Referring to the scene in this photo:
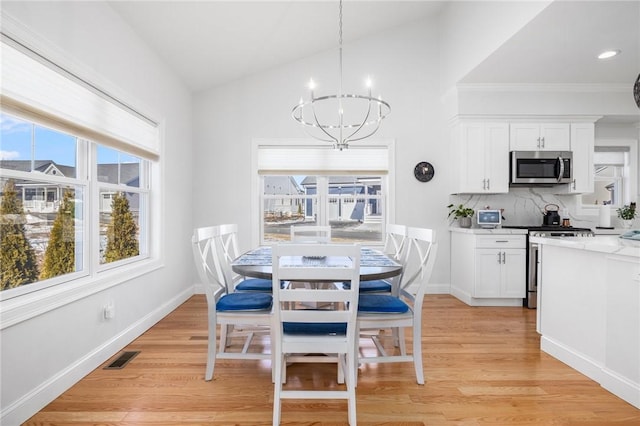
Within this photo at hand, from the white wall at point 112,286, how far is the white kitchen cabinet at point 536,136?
13.4 feet

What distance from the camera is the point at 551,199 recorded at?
14.6 feet

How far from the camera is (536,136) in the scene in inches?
163

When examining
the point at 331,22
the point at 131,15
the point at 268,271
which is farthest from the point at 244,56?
the point at 268,271

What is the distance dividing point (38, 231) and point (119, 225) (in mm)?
917

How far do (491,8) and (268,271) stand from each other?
3.29 metres

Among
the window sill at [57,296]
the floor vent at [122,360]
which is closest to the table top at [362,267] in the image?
the window sill at [57,296]

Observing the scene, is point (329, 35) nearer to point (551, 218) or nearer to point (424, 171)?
point (424, 171)

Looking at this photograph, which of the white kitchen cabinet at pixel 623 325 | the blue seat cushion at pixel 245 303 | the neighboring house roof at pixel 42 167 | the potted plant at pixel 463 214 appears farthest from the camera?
the potted plant at pixel 463 214

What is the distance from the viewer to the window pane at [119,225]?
275 centimetres

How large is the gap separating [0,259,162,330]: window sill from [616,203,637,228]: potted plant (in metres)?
5.65

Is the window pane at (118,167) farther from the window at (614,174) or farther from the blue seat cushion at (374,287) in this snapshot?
the window at (614,174)

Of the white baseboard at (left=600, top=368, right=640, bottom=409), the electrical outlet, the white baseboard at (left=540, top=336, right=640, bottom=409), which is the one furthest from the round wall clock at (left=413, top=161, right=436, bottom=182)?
the electrical outlet

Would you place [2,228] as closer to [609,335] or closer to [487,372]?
[487,372]

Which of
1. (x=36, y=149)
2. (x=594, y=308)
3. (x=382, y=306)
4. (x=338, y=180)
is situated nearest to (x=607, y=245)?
(x=594, y=308)
